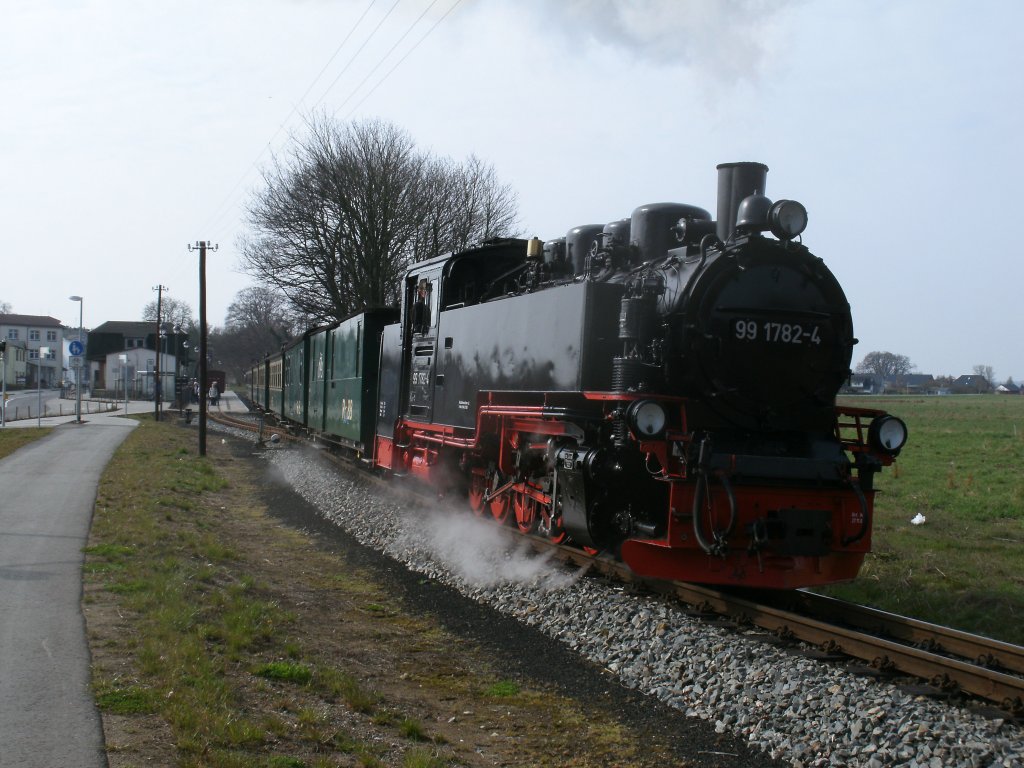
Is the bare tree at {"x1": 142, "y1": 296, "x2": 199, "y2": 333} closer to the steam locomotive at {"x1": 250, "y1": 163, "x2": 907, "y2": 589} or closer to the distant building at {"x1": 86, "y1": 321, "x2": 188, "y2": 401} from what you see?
the distant building at {"x1": 86, "y1": 321, "x2": 188, "y2": 401}

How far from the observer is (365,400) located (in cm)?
1627

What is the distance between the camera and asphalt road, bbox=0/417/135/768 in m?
4.43

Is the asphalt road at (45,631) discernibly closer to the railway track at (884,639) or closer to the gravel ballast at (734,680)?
the gravel ballast at (734,680)

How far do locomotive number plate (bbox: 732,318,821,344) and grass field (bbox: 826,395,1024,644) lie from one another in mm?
2503

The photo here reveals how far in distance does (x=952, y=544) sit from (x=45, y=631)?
9.30 metres

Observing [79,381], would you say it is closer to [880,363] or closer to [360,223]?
[360,223]

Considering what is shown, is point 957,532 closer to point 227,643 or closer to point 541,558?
point 541,558

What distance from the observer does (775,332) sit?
732 centimetres

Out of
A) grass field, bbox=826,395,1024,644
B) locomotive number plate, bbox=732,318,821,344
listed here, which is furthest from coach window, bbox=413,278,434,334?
grass field, bbox=826,395,1024,644

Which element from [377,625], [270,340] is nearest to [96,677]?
[377,625]

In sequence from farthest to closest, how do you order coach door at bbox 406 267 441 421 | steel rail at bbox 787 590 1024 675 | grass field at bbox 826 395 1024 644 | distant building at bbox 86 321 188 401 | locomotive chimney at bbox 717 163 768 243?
distant building at bbox 86 321 188 401, coach door at bbox 406 267 441 421, locomotive chimney at bbox 717 163 768 243, grass field at bbox 826 395 1024 644, steel rail at bbox 787 590 1024 675

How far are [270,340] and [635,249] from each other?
79.2m

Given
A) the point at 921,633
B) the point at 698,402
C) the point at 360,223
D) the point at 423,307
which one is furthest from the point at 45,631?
the point at 360,223

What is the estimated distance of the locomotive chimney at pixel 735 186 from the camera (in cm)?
786
